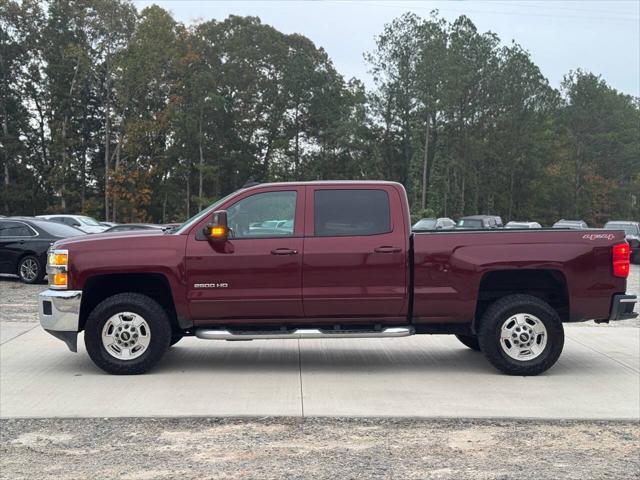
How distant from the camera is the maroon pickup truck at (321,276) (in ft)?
24.8

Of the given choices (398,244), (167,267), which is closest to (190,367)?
(167,267)

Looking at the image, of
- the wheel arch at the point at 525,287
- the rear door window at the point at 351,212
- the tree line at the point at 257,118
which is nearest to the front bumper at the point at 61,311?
the rear door window at the point at 351,212

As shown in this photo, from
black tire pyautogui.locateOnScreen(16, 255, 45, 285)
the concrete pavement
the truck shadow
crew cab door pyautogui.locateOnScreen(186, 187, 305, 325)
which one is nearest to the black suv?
black tire pyautogui.locateOnScreen(16, 255, 45, 285)

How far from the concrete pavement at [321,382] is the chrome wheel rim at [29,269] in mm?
7975

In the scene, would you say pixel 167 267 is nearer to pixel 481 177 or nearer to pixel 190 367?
pixel 190 367

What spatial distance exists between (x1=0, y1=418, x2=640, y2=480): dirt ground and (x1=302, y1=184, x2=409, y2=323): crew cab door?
1.68 m

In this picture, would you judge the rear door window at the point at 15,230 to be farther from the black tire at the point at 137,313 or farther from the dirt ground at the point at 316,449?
the dirt ground at the point at 316,449

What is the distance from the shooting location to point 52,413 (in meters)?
6.27

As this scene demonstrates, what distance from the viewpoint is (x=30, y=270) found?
683 inches

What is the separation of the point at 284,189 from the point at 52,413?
3.10 meters

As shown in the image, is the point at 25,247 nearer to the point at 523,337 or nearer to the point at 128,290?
the point at 128,290

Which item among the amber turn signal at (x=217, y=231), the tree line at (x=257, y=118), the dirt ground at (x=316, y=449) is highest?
the tree line at (x=257, y=118)

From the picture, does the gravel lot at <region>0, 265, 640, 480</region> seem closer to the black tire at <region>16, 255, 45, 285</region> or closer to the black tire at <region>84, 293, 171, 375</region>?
the black tire at <region>84, 293, 171, 375</region>

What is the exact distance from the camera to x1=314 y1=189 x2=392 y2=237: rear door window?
770 cm
